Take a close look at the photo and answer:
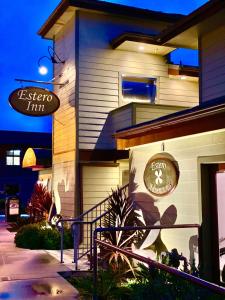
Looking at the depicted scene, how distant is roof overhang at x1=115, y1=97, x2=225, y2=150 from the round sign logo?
0.52 m

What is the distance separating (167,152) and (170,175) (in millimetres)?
511

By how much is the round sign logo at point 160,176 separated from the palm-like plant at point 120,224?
0.72m

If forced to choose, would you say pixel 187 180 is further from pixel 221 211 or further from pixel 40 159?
pixel 40 159

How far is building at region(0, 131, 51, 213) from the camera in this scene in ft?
98.5

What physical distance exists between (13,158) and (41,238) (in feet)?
63.5

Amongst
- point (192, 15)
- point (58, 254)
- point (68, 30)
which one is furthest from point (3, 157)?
point (192, 15)

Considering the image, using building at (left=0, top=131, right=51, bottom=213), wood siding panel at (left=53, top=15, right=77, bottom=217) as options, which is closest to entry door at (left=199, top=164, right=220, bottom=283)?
wood siding panel at (left=53, top=15, right=77, bottom=217)

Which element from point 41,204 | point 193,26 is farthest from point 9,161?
point 193,26

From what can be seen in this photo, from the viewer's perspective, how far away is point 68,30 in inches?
555

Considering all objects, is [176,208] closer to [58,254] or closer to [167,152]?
[167,152]

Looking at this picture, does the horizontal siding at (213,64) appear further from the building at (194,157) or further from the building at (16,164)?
the building at (16,164)

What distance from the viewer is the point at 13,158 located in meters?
30.7

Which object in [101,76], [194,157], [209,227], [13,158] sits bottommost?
[209,227]

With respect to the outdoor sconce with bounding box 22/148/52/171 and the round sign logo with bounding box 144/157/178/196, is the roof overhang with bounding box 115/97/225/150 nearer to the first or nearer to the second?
the round sign logo with bounding box 144/157/178/196
